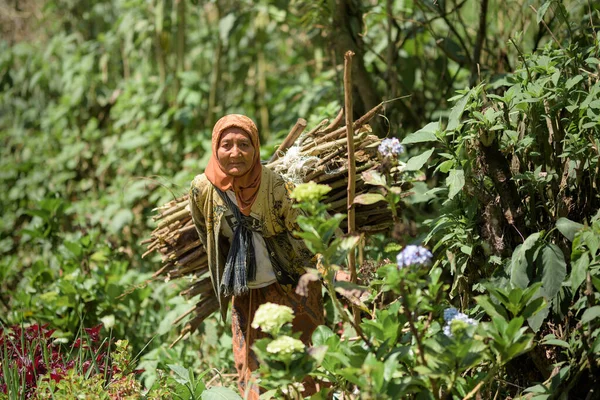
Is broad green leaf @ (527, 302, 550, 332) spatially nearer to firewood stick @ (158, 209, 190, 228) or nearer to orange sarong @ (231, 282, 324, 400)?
orange sarong @ (231, 282, 324, 400)

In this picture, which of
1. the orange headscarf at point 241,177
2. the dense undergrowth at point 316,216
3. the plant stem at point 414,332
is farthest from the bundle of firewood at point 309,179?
the plant stem at point 414,332

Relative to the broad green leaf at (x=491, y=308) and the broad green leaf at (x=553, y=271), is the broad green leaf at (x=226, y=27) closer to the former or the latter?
the broad green leaf at (x=553, y=271)

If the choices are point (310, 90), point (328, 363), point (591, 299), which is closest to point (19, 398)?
point (328, 363)

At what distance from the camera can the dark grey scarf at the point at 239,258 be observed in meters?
2.84

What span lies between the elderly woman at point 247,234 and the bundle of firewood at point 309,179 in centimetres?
21

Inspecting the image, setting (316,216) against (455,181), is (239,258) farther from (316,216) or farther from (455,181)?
(455,181)

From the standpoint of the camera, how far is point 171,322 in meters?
3.70

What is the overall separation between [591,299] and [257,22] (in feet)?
13.5

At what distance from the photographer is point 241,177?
281cm

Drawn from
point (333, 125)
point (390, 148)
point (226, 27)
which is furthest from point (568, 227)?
point (226, 27)

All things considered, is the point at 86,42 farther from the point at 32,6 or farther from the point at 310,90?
the point at 310,90

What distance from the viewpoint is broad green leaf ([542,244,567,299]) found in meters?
2.42

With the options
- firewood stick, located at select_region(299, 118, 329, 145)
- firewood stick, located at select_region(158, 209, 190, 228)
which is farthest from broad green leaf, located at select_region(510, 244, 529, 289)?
firewood stick, located at select_region(158, 209, 190, 228)

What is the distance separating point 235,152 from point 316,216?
26.4 inches
